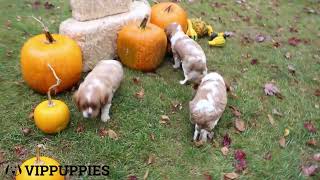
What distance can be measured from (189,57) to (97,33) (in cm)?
138

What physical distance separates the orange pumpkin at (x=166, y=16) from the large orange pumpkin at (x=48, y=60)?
5.77ft

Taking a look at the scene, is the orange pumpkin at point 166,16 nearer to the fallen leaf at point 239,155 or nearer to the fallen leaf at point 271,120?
the fallen leaf at point 271,120

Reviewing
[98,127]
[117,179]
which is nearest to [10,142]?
[98,127]

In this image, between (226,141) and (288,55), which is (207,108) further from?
(288,55)

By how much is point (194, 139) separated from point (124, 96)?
1.21m

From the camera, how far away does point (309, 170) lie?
4289 millimetres

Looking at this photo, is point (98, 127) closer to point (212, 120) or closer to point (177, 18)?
point (212, 120)

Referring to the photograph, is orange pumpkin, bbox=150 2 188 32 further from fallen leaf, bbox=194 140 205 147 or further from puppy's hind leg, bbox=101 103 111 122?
fallen leaf, bbox=194 140 205 147

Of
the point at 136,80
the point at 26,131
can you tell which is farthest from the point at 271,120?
the point at 26,131

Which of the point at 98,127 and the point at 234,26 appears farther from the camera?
the point at 234,26

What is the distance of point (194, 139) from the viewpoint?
453 cm

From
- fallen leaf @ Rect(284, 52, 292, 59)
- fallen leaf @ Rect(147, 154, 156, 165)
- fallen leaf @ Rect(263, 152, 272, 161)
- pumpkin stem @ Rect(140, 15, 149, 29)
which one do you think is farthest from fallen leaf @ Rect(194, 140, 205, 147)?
fallen leaf @ Rect(284, 52, 292, 59)

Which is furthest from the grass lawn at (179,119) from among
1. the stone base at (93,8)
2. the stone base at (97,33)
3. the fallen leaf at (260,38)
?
the stone base at (93,8)

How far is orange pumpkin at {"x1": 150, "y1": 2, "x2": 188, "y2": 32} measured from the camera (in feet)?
20.8
